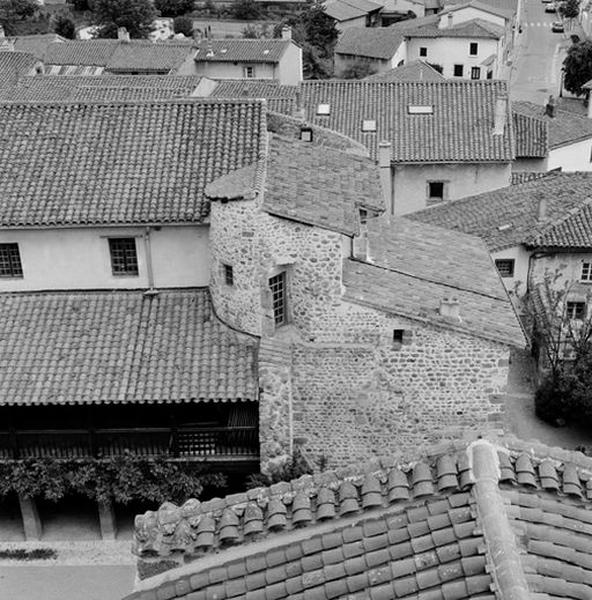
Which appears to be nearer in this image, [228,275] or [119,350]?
[119,350]

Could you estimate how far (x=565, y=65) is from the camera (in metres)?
77.5

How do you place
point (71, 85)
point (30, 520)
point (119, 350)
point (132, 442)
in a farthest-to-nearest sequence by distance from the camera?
point (71, 85), point (30, 520), point (132, 442), point (119, 350)

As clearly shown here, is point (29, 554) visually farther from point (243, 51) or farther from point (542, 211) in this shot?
point (243, 51)

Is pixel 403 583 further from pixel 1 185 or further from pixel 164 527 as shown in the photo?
pixel 1 185

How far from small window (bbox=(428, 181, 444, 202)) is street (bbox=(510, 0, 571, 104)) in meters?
40.7

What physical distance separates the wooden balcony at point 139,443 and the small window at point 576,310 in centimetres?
1608

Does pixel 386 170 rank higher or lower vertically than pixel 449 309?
higher

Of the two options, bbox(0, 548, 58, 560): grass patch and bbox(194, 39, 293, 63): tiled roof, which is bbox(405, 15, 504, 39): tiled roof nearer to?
bbox(194, 39, 293, 63): tiled roof

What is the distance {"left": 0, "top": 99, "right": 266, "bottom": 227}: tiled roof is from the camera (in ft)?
76.0

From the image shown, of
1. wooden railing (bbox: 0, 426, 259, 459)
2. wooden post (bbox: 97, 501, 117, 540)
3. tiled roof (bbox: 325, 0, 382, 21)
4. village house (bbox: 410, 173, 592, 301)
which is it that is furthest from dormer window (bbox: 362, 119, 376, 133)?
tiled roof (bbox: 325, 0, 382, 21)

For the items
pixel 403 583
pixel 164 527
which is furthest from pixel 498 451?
pixel 164 527

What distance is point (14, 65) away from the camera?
6456 centimetres

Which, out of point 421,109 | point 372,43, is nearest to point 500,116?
point 421,109

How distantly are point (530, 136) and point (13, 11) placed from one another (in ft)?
262
